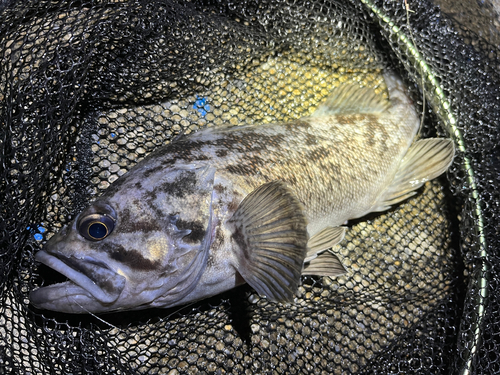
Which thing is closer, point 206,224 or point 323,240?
point 206,224

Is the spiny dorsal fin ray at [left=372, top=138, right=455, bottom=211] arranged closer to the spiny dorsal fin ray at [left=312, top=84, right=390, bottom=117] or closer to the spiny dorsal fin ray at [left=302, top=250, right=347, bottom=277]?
the spiny dorsal fin ray at [left=312, top=84, right=390, bottom=117]

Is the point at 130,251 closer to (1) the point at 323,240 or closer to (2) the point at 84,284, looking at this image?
(2) the point at 84,284

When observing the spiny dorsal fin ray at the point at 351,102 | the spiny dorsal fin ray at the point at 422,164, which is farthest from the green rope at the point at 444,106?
the spiny dorsal fin ray at the point at 351,102

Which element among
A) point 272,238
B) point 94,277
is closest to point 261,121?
point 272,238

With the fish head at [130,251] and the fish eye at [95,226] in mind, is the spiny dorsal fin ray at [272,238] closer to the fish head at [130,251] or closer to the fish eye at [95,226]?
the fish head at [130,251]

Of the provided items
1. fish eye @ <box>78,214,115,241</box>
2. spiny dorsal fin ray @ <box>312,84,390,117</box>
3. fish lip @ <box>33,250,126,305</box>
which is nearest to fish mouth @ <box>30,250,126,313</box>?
fish lip @ <box>33,250,126,305</box>

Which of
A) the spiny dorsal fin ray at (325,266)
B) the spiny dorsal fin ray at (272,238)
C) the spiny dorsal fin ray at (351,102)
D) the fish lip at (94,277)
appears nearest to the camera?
the fish lip at (94,277)
